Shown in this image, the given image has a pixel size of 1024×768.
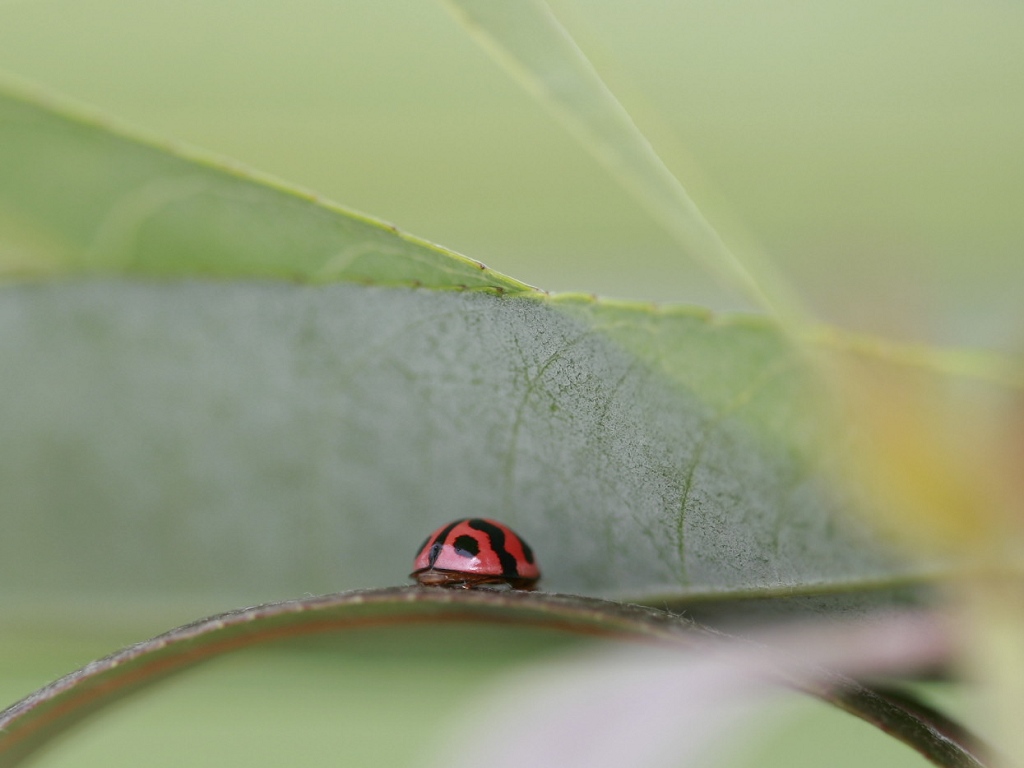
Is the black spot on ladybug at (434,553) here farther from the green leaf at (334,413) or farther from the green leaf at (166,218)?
the green leaf at (166,218)

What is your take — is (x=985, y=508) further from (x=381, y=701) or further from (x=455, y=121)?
(x=455, y=121)

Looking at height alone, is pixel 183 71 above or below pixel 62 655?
above

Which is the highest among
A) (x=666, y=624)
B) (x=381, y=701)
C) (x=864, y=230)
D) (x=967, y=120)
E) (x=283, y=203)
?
(x=967, y=120)

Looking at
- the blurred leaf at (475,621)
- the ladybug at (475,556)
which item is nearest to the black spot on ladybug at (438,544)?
the ladybug at (475,556)

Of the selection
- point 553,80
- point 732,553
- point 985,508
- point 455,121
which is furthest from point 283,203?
point 455,121

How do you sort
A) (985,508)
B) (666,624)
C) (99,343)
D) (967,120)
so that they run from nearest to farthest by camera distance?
(666,624) → (985,508) → (99,343) → (967,120)

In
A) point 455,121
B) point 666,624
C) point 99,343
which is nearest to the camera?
point 666,624
